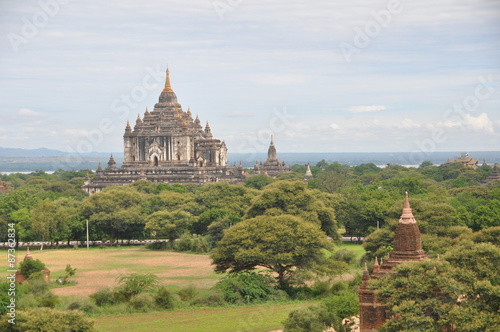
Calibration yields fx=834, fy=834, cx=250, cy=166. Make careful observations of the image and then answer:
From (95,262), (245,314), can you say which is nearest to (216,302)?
(245,314)

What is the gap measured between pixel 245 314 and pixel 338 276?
1139 centimetres

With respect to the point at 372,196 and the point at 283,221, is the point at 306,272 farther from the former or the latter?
the point at 372,196

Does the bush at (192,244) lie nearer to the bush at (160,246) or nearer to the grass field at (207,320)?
the bush at (160,246)

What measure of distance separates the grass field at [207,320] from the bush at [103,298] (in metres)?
3.04

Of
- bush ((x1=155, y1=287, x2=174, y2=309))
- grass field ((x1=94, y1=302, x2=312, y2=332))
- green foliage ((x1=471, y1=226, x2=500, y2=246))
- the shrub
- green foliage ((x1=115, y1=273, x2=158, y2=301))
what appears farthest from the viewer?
the shrub

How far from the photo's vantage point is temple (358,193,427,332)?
105 feet

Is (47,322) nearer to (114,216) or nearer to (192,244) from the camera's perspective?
(192,244)

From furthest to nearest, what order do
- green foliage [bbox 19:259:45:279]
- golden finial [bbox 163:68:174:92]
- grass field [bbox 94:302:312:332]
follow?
golden finial [bbox 163:68:174:92]
green foliage [bbox 19:259:45:279]
grass field [bbox 94:302:312:332]

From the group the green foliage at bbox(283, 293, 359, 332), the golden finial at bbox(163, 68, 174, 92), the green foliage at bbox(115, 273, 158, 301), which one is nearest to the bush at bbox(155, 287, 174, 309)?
the green foliage at bbox(115, 273, 158, 301)

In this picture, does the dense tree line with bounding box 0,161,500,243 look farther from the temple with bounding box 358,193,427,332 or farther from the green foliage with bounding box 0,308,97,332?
the green foliage with bounding box 0,308,97,332

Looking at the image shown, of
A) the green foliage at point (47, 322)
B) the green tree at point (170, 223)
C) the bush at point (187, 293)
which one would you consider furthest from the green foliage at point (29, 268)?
the green tree at point (170, 223)

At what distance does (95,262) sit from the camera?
62375 mm

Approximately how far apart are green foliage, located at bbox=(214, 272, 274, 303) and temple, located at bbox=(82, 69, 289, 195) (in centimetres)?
7033

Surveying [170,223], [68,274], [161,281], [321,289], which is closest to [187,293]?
[161,281]
